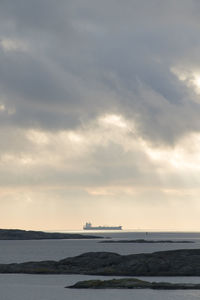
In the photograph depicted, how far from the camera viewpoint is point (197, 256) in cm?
10269

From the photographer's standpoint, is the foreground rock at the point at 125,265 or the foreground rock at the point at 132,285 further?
the foreground rock at the point at 125,265

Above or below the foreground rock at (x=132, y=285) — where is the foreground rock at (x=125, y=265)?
above

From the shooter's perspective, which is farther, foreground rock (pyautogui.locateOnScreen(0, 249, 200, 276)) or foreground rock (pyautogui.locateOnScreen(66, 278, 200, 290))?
foreground rock (pyautogui.locateOnScreen(0, 249, 200, 276))

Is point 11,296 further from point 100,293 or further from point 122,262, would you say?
point 122,262

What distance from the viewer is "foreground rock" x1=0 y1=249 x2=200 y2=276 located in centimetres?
9781

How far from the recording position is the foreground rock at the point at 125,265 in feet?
321

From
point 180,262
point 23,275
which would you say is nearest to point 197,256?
point 180,262

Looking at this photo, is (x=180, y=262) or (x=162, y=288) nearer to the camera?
(x=162, y=288)

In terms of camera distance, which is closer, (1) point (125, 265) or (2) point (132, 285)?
(2) point (132, 285)

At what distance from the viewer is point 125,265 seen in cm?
10075

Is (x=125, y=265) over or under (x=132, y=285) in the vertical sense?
over

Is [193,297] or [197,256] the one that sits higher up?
[197,256]

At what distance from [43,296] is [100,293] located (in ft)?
23.7

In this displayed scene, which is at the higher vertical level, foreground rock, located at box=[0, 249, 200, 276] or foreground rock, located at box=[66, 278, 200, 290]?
foreground rock, located at box=[0, 249, 200, 276]
